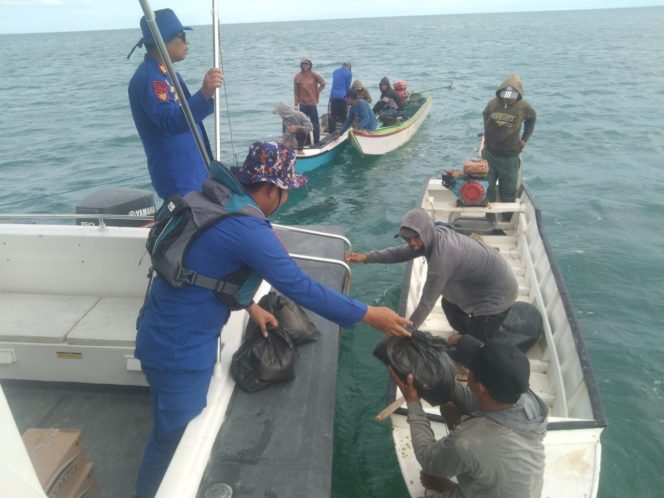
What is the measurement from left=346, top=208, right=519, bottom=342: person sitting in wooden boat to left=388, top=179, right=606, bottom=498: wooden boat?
26.5 inches

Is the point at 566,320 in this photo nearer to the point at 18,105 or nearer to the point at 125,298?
the point at 125,298

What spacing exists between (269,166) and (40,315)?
295 centimetres

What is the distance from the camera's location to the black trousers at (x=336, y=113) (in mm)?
14273

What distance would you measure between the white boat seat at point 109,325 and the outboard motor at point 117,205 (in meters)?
1.50

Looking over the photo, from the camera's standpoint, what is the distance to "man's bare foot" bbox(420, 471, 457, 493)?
310cm

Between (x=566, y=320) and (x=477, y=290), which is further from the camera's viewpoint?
(x=566, y=320)

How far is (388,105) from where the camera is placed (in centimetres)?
1616

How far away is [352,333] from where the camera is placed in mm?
6539

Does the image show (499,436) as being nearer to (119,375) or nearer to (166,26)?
(119,375)

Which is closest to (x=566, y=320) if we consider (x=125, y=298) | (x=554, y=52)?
(x=125, y=298)

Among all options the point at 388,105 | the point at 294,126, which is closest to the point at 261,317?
the point at 294,126

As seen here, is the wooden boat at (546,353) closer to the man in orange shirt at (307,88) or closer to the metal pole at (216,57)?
the metal pole at (216,57)


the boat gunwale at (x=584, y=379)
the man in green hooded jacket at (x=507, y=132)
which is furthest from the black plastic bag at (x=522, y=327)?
the man in green hooded jacket at (x=507, y=132)

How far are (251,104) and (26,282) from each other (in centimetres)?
2319
